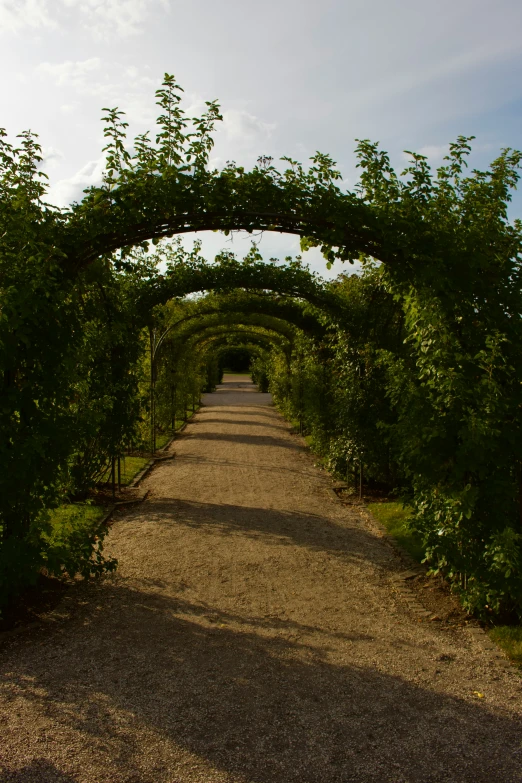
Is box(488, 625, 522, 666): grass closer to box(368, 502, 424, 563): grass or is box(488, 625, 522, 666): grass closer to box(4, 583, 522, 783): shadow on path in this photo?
box(4, 583, 522, 783): shadow on path

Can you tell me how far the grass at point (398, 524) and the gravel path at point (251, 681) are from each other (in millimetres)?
275

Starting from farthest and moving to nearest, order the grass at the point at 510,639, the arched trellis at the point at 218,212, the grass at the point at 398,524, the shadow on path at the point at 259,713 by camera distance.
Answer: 1. the grass at the point at 398,524
2. the arched trellis at the point at 218,212
3. the grass at the point at 510,639
4. the shadow on path at the point at 259,713

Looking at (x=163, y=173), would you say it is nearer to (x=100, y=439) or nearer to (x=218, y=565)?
(x=218, y=565)

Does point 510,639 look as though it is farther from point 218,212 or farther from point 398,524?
point 218,212

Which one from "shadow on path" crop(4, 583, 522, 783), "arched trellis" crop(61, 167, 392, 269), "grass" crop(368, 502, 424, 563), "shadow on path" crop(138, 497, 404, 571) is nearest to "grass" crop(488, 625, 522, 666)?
"shadow on path" crop(4, 583, 522, 783)

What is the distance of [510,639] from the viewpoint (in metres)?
3.77

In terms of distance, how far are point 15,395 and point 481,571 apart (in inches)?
126

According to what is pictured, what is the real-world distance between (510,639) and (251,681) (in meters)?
1.68

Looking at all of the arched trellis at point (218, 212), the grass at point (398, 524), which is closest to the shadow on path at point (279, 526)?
the grass at point (398, 524)

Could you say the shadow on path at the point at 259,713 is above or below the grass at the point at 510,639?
below

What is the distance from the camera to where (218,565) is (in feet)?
17.2

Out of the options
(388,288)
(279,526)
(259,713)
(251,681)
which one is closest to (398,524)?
(279,526)

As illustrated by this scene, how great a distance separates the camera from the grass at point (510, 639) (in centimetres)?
358

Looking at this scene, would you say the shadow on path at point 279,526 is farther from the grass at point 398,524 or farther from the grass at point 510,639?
the grass at point 510,639
